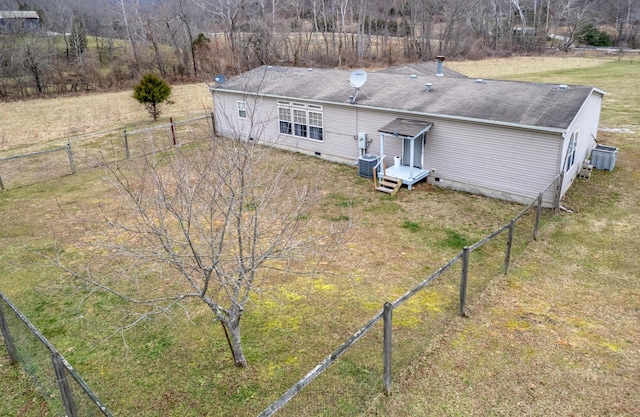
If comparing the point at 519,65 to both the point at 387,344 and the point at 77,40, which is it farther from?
the point at 387,344

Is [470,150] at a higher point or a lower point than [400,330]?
higher

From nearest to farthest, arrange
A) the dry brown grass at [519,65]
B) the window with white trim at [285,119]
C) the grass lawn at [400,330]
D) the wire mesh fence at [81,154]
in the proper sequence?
the grass lawn at [400,330]
the wire mesh fence at [81,154]
the window with white trim at [285,119]
the dry brown grass at [519,65]

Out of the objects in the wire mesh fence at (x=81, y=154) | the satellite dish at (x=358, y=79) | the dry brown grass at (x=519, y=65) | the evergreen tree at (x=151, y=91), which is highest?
the satellite dish at (x=358, y=79)

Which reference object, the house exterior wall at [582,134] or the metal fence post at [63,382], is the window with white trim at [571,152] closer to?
the house exterior wall at [582,134]

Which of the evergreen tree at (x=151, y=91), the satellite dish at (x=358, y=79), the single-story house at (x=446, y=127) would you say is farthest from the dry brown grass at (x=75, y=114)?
the satellite dish at (x=358, y=79)

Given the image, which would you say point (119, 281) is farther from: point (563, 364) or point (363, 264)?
point (563, 364)

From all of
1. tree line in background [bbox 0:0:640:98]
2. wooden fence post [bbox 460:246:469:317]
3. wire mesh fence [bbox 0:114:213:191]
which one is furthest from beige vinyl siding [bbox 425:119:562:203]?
tree line in background [bbox 0:0:640:98]

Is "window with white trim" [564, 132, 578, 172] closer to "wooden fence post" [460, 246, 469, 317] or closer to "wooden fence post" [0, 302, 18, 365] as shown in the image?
"wooden fence post" [460, 246, 469, 317]

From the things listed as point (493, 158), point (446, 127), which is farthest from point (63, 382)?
point (446, 127)
